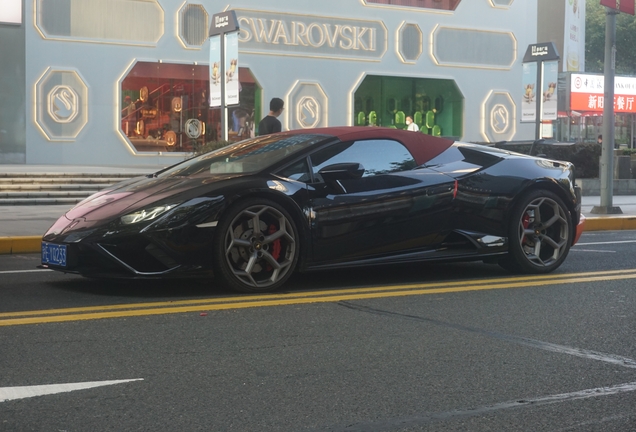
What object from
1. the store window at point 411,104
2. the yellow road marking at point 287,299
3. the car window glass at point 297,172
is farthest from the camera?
the store window at point 411,104

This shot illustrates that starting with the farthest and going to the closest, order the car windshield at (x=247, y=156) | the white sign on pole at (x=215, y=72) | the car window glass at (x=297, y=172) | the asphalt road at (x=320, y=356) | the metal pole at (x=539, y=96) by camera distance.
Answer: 1. the metal pole at (x=539, y=96)
2. the white sign on pole at (x=215, y=72)
3. the car windshield at (x=247, y=156)
4. the car window glass at (x=297, y=172)
5. the asphalt road at (x=320, y=356)

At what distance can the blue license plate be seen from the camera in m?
6.37

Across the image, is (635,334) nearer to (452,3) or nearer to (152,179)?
(152,179)

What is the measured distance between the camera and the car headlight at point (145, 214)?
6.29 meters

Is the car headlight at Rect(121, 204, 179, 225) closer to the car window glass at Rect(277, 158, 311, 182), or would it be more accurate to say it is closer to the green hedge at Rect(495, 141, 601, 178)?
the car window glass at Rect(277, 158, 311, 182)

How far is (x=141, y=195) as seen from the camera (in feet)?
21.6

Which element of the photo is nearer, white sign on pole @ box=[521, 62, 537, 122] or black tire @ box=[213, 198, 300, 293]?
black tire @ box=[213, 198, 300, 293]

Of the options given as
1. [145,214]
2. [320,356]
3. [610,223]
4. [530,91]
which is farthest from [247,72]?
[320,356]

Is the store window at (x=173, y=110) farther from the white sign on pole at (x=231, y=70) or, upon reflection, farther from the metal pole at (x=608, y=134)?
the metal pole at (x=608, y=134)

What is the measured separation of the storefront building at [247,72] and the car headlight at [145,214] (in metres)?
15.3

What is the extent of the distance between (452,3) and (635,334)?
28.9 metres

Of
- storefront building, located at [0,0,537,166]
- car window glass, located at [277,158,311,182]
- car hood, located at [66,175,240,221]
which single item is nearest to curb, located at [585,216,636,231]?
car window glass, located at [277,158,311,182]

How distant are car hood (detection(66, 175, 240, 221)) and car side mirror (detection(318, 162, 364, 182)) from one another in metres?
0.68

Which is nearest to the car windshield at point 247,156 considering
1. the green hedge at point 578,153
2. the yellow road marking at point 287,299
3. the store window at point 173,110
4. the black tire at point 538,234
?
the yellow road marking at point 287,299
